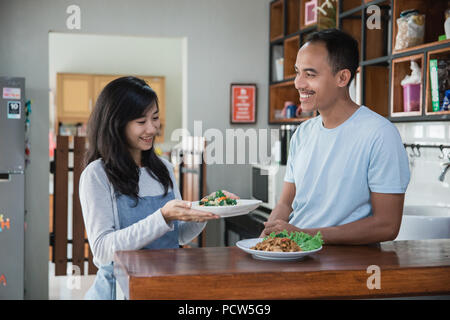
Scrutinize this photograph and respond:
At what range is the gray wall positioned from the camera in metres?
4.18

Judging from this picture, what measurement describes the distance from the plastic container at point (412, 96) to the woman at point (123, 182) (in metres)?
1.52

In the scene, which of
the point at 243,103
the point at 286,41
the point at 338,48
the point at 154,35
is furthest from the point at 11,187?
the point at 338,48

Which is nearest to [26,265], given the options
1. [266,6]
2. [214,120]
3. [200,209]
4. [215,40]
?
[214,120]

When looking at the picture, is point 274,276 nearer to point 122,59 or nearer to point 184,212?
point 184,212

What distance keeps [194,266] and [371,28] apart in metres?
2.34

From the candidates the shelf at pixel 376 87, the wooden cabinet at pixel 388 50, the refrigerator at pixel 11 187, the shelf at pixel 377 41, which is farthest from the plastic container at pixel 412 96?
the refrigerator at pixel 11 187

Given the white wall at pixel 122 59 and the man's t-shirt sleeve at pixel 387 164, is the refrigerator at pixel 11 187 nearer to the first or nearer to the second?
the man's t-shirt sleeve at pixel 387 164

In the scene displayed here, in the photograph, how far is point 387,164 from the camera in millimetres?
1557

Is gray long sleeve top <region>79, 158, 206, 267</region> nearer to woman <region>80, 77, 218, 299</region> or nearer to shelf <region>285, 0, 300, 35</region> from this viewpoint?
woman <region>80, 77, 218, 299</region>

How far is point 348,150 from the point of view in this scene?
1642mm

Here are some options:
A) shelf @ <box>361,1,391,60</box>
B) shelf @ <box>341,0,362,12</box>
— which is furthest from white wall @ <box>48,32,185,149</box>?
shelf @ <box>361,1,391,60</box>

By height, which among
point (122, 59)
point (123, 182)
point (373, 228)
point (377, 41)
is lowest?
point (373, 228)

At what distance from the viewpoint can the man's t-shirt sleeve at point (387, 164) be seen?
1.55 m

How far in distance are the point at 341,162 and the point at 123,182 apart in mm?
684
